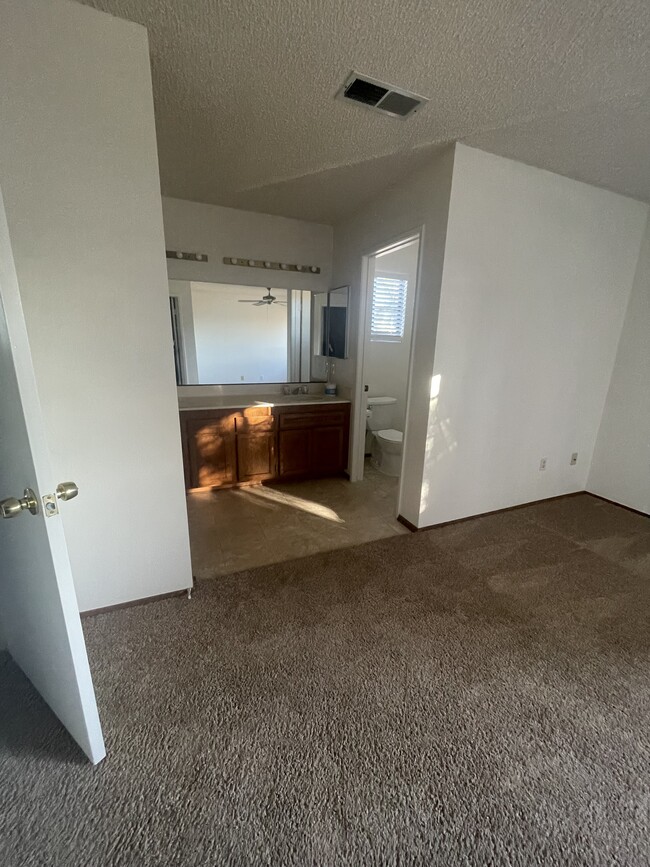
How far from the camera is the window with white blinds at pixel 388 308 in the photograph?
13.4 feet

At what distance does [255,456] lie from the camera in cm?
329

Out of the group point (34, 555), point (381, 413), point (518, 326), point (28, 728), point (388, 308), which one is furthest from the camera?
point (381, 413)

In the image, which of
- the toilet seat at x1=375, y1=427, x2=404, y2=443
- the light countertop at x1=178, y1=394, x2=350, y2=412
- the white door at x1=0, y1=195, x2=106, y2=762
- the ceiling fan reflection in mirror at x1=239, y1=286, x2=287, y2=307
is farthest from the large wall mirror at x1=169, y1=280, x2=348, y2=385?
the white door at x1=0, y1=195, x2=106, y2=762

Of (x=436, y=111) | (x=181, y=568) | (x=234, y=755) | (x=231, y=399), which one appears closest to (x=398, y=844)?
(x=234, y=755)

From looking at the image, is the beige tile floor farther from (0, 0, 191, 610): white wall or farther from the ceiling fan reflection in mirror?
the ceiling fan reflection in mirror

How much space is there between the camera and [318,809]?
1.05m

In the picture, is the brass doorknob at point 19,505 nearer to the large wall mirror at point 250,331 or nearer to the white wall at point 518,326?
the white wall at point 518,326

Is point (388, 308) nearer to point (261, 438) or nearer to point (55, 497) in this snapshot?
point (261, 438)

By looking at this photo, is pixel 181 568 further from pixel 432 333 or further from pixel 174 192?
pixel 174 192

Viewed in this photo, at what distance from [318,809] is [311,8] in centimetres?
265

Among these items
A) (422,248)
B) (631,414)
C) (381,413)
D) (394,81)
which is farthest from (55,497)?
(631,414)

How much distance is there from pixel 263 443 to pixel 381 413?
167cm

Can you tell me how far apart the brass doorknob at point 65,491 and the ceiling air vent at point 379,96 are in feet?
6.52

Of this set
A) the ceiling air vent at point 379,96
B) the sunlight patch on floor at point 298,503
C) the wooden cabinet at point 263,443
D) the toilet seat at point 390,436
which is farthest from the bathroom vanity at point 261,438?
the ceiling air vent at point 379,96
